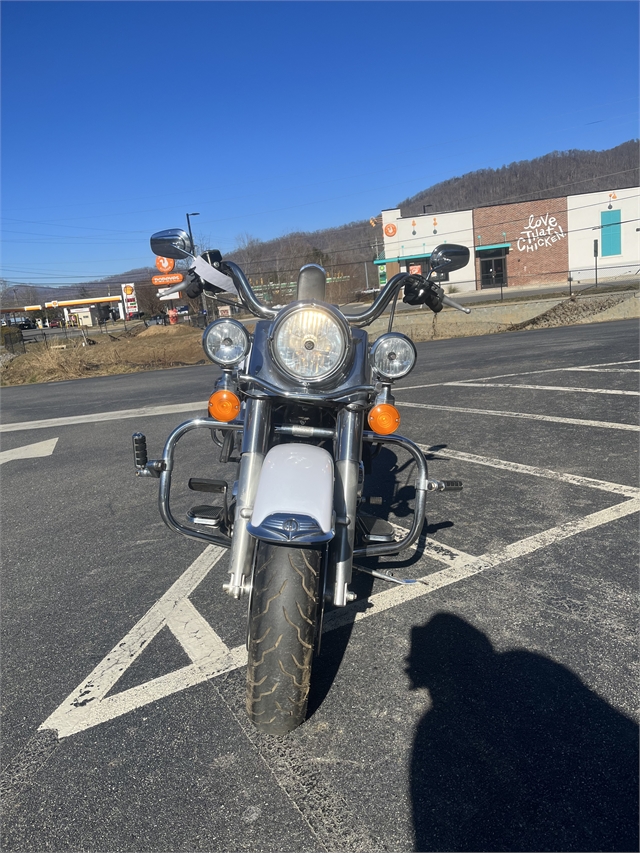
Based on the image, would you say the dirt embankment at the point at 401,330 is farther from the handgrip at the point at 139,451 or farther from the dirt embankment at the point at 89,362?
the handgrip at the point at 139,451

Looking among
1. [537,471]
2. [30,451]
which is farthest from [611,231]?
[30,451]

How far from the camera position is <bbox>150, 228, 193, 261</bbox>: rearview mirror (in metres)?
3.50

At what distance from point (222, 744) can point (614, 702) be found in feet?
5.26

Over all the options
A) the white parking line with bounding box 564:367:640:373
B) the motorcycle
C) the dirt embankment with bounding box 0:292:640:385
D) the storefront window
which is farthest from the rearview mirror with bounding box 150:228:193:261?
the storefront window

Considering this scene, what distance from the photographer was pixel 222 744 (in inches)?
93.3

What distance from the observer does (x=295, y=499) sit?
2.41 meters

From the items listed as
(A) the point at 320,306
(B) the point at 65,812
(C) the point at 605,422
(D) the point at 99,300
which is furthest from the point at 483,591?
(D) the point at 99,300

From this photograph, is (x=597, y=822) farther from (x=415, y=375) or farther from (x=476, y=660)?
(x=415, y=375)

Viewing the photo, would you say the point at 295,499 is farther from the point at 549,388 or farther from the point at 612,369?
the point at 612,369

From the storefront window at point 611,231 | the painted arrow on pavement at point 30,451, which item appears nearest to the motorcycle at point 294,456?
the painted arrow on pavement at point 30,451

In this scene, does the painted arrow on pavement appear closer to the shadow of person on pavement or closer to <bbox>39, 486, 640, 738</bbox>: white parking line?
<bbox>39, 486, 640, 738</bbox>: white parking line

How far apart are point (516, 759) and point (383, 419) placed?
1.51 metres

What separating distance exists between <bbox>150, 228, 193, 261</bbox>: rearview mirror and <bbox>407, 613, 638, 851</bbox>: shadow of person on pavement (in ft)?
8.48

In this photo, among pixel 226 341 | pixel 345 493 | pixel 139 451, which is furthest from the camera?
pixel 139 451
